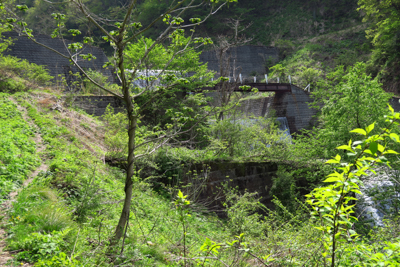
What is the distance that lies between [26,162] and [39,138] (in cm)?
244

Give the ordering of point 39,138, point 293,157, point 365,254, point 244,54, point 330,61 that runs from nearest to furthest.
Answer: point 365,254, point 39,138, point 293,157, point 330,61, point 244,54

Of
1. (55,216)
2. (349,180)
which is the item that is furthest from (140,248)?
(349,180)

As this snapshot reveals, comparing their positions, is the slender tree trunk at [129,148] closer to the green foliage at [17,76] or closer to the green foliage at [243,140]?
the green foliage at [243,140]

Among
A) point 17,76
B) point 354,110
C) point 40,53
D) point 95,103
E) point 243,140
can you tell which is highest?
point 40,53

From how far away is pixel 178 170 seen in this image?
970 centimetres

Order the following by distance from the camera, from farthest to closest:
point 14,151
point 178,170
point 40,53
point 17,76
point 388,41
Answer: point 388,41
point 40,53
point 17,76
point 178,170
point 14,151

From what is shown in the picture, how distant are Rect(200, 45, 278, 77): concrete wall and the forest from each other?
13.6m

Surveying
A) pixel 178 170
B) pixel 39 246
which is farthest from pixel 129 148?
pixel 178 170

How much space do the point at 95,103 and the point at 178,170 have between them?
8.18m

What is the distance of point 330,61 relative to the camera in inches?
1326

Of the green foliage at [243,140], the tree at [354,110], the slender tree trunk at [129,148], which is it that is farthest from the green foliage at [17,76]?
the tree at [354,110]

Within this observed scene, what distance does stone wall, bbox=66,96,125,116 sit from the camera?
14.3 meters

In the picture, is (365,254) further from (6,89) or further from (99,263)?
(6,89)

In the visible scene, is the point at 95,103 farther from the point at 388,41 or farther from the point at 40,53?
the point at 388,41
